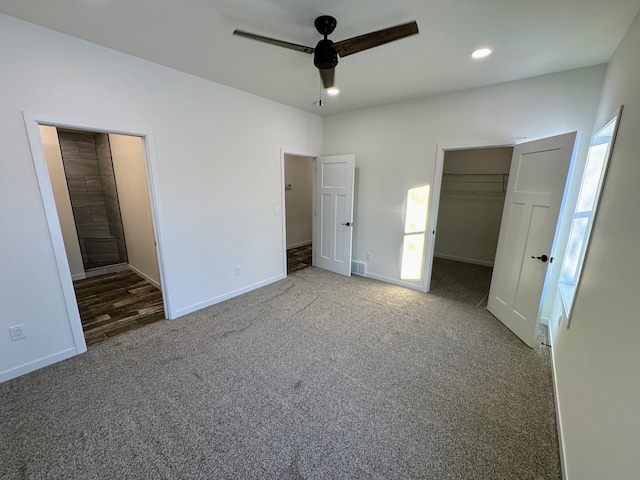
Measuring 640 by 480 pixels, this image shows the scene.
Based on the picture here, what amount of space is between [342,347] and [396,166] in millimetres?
2684

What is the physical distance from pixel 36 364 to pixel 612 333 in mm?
4024

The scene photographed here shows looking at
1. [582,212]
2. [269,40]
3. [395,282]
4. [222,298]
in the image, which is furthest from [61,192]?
[582,212]

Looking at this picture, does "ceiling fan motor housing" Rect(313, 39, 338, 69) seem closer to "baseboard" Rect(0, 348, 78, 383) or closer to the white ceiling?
the white ceiling

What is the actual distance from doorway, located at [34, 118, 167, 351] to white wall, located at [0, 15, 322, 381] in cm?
58

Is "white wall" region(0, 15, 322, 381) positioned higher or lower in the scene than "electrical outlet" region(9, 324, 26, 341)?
higher

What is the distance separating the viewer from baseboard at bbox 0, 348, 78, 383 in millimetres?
2064

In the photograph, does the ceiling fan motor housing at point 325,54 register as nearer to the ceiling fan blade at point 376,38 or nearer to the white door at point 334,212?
the ceiling fan blade at point 376,38

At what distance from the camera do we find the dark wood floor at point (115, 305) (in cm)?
281

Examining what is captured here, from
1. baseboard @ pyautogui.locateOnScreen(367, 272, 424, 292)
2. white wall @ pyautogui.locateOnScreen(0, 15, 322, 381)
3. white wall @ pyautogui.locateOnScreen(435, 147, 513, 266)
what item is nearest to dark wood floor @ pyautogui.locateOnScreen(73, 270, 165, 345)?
white wall @ pyautogui.locateOnScreen(0, 15, 322, 381)

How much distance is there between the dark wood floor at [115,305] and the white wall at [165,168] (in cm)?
39

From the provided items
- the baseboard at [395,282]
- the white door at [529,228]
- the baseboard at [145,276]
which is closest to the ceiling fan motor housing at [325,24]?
the white door at [529,228]

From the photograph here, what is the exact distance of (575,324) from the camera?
1.79 metres

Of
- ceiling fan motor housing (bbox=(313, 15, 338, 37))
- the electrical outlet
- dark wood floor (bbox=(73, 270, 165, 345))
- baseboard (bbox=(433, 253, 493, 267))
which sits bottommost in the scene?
dark wood floor (bbox=(73, 270, 165, 345))

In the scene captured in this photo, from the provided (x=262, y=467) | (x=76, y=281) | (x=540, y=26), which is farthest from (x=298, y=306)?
(x=76, y=281)
